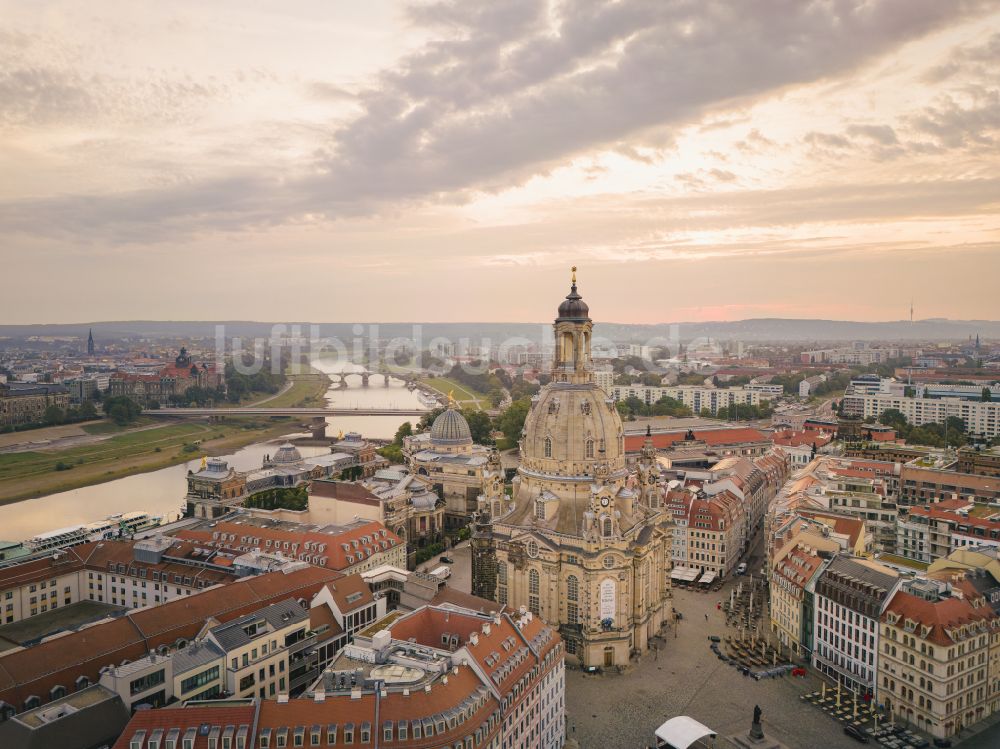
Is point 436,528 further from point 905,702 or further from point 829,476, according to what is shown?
point 905,702

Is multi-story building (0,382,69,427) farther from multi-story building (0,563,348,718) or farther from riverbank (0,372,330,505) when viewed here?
multi-story building (0,563,348,718)

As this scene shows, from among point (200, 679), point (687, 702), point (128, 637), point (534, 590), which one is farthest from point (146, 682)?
point (687, 702)

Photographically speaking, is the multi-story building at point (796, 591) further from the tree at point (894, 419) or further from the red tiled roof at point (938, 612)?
the tree at point (894, 419)

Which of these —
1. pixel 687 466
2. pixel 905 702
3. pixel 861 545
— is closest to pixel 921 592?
pixel 905 702

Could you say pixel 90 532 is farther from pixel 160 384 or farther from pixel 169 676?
pixel 160 384

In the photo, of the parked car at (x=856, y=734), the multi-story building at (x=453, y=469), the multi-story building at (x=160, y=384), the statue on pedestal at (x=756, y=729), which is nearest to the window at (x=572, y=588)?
the statue on pedestal at (x=756, y=729)
